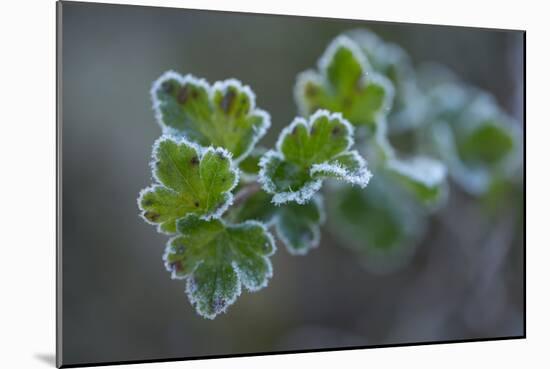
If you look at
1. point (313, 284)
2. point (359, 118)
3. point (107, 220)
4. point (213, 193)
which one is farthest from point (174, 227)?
point (313, 284)

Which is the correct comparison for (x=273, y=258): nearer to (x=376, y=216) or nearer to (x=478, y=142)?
(x=376, y=216)

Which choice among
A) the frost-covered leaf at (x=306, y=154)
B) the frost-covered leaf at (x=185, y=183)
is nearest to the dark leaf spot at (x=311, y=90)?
the frost-covered leaf at (x=306, y=154)

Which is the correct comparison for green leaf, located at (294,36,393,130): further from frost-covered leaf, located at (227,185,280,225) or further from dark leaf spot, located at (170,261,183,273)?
dark leaf spot, located at (170,261,183,273)

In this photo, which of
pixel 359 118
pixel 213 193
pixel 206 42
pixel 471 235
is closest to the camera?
pixel 213 193

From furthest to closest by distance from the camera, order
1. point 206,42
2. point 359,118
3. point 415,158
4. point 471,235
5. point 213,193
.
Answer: point 471,235 < point 206,42 < point 415,158 < point 359,118 < point 213,193

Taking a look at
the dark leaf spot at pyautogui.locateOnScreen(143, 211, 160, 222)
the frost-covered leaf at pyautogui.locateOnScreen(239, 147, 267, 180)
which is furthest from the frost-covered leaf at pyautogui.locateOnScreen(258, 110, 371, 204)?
the dark leaf spot at pyautogui.locateOnScreen(143, 211, 160, 222)

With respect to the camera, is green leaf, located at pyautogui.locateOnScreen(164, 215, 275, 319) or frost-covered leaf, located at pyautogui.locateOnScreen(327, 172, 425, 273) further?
frost-covered leaf, located at pyautogui.locateOnScreen(327, 172, 425, 273)

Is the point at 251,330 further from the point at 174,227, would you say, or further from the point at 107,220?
the point at 174,227
